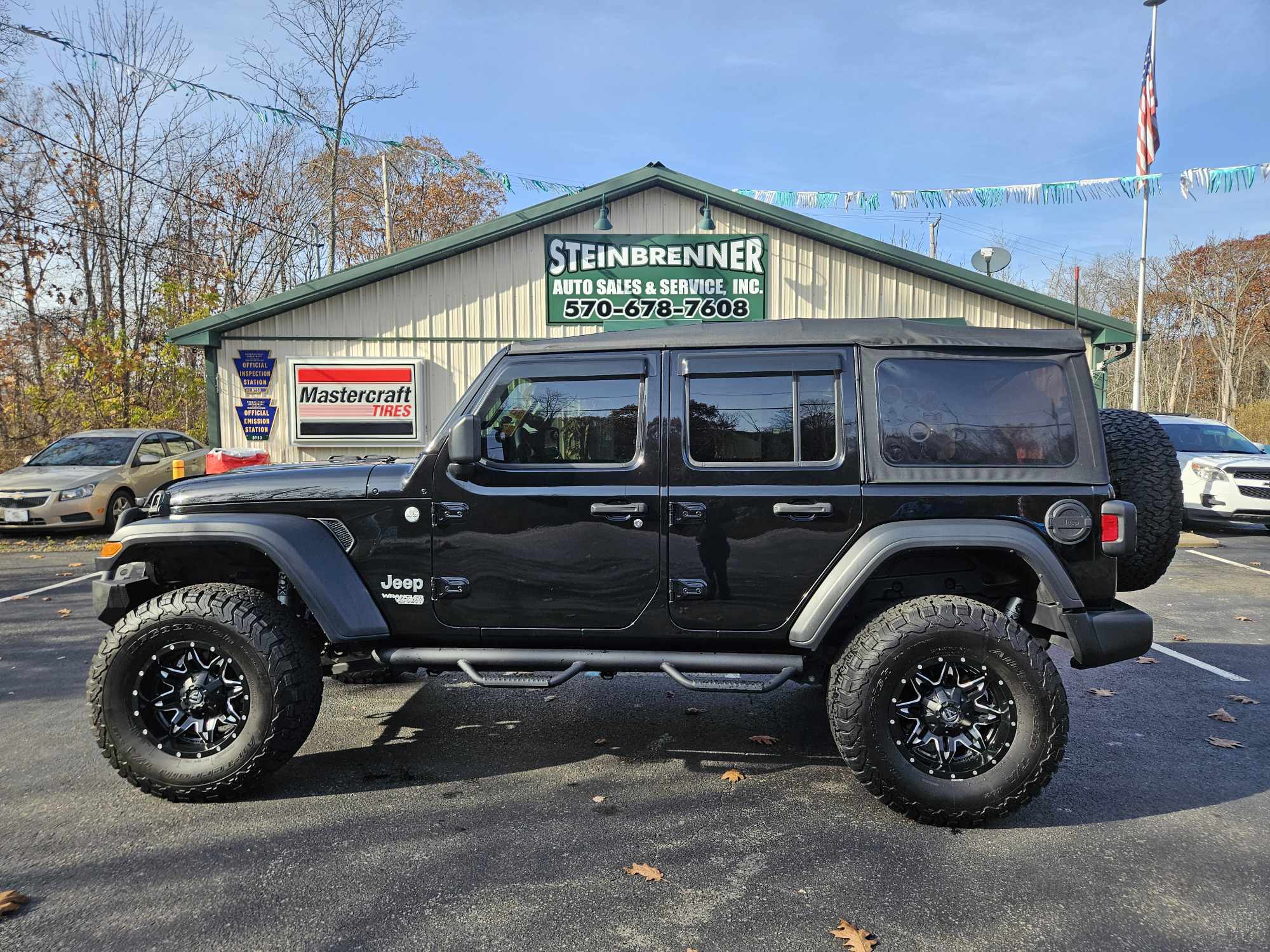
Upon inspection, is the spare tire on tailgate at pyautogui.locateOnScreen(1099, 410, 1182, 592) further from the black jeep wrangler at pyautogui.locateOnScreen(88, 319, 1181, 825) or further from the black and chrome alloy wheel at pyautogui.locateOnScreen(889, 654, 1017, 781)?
the black and chrome alloy wheel at pyautogui.locateOnScreen(889, 654, 1017, 781)

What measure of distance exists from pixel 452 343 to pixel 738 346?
9.97m

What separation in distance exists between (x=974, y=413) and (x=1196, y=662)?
369cm

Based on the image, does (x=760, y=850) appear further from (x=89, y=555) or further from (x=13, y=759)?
(x=89, y=555)

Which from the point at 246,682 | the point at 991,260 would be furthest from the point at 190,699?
the point at 991,260

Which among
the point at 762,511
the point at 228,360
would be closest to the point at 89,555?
the point at 228,360

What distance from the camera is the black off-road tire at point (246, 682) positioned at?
3516 mm

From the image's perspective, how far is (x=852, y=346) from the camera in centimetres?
366

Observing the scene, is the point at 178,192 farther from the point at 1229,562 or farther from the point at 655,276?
the point at 1229,562

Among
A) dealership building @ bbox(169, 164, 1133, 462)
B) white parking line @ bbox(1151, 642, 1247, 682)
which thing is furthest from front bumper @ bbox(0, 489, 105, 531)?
white parking line @ bbox(1151, 642, 1247, 682)

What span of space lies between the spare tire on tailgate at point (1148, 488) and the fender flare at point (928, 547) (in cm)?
52

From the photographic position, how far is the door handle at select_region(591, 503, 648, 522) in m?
3.59

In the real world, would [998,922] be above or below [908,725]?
below

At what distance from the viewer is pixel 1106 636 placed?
3402 mm

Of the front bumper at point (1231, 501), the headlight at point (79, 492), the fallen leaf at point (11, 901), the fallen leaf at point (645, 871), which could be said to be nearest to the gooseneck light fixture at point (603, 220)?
the headlight at point (79, 492)
